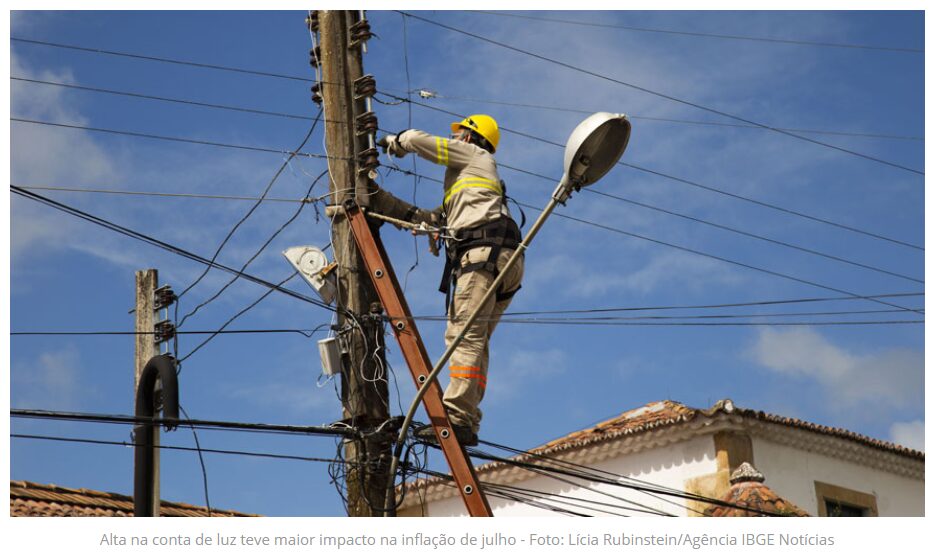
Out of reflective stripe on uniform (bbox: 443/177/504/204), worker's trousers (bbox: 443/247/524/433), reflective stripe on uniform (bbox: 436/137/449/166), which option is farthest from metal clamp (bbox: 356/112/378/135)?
worker's trousers (bbox: 443/247/524/433)

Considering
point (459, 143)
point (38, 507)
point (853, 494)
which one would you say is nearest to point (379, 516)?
point (459, 143)

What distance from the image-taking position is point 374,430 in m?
10.5

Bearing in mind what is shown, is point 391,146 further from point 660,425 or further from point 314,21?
point 660,425

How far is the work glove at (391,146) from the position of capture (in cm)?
1115

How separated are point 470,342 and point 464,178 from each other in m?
1.38

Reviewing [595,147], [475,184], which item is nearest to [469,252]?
[475,184]

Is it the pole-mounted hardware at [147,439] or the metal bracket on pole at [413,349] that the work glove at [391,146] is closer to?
the metal bracket on pole at [413,349]

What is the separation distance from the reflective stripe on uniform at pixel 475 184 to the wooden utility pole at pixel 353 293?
71 cm

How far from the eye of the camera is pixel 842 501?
1891 centimetres

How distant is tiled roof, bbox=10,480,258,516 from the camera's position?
1341 centimetres

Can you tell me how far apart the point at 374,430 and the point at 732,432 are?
318 inches

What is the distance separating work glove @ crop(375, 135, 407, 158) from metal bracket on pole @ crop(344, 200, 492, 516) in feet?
1.80

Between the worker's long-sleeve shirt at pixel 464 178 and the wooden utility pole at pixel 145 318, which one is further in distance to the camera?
the wooden utility pole at pixel 145 318

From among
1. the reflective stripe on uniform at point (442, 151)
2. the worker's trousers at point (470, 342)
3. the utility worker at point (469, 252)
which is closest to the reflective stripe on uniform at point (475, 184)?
the utility worker at point (469, 252)
